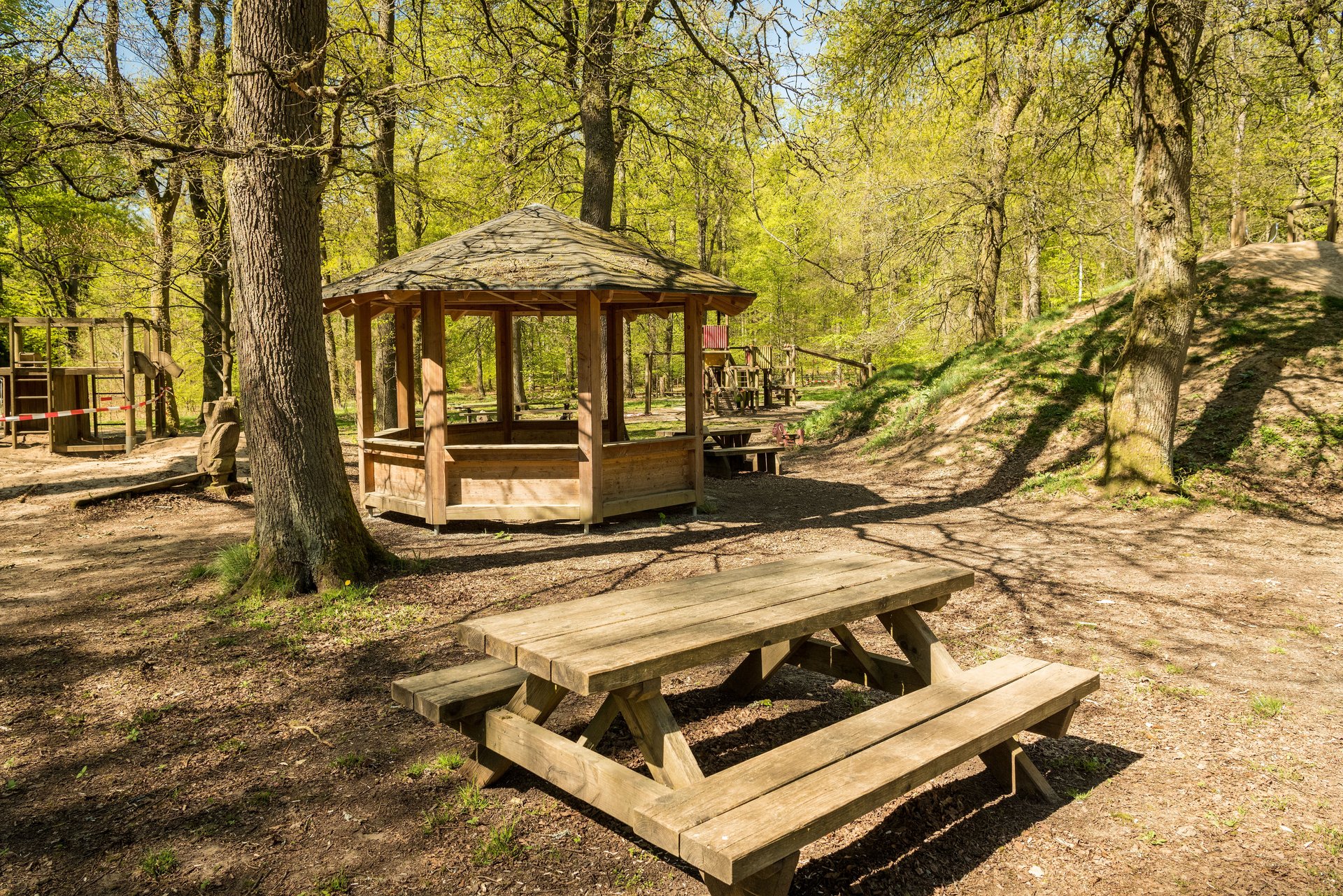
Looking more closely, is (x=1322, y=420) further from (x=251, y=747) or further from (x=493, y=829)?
(x=251, y=747)

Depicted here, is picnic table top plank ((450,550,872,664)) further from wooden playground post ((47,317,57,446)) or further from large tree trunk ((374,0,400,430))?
wooden playground post ((47,317,57,446))

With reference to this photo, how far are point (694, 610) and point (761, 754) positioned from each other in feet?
2.13

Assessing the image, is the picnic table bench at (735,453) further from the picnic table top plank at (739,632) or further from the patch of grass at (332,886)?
the patch of grass at (332,886)

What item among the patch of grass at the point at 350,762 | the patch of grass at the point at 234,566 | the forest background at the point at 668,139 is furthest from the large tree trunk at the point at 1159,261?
the patch of grass at the point at 234,566

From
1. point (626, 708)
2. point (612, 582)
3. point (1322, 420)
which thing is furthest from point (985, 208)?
point (626, 708)

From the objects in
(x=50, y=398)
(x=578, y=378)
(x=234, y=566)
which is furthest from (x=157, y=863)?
(x=50, y=398)

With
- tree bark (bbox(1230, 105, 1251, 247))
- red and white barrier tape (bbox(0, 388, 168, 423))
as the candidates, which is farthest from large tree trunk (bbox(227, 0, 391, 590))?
tree bark (bbox(1230, 105, 1251, 247))

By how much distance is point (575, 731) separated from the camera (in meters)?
4.11

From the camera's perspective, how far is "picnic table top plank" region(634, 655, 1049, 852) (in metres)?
2.30

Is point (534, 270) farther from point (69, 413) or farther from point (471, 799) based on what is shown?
point (69, 413)

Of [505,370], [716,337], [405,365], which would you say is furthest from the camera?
[716,337]

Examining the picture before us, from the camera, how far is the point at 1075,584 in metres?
6.61

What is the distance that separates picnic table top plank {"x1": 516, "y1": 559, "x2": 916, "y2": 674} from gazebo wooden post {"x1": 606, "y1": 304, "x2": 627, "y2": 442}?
26.9 feet

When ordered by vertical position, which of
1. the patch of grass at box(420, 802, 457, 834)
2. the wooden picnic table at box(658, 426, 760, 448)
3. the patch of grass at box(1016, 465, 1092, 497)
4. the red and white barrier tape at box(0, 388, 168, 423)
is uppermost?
the red and white barrier tape at box(0, 388, 168, 423)
